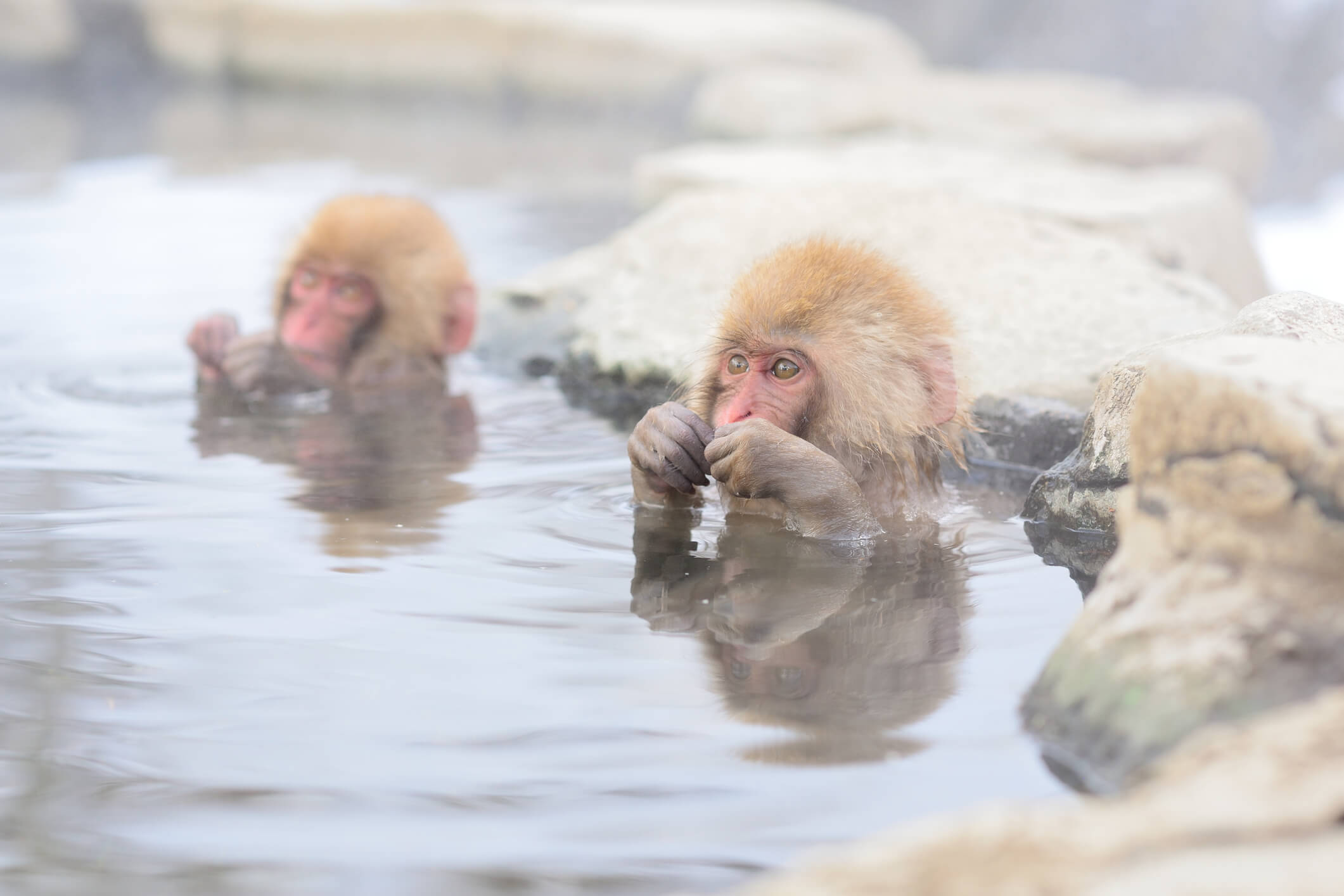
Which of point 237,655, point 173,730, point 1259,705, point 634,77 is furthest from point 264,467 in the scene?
point 634,77

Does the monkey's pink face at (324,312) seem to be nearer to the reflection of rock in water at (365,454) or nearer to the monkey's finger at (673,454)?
the reflection of rock in water at (365,454)

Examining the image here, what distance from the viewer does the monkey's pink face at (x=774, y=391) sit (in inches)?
134

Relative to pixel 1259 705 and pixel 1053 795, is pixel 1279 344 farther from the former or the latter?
pixel 1053 795

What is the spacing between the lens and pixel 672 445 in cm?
330

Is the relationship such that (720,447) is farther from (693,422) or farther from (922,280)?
(922,280)

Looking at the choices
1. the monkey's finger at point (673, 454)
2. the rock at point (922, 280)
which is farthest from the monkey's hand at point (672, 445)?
the rock at point (922, 280)

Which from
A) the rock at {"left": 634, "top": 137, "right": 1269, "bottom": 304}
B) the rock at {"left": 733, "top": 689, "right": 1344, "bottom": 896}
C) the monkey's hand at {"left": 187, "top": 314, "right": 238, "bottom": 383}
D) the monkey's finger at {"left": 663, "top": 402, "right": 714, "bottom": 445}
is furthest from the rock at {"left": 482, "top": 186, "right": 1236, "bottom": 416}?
the rock at {"left": 733, "top": 689, "right": 1344, "bottom": 896}

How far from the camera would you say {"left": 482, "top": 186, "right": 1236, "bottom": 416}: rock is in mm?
4594

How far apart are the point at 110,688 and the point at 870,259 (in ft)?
6.49

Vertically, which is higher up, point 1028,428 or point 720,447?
point 720,447

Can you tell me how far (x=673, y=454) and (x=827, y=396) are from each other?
0.41 meters

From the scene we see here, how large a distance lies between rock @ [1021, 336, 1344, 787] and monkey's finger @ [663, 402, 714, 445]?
3.95 feet

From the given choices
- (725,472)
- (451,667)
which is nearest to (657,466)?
(725,472)

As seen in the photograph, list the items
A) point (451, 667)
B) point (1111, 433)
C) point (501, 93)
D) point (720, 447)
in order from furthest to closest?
point (501, 93), point (1111, 433), point (720, 447), point (451, 667)
